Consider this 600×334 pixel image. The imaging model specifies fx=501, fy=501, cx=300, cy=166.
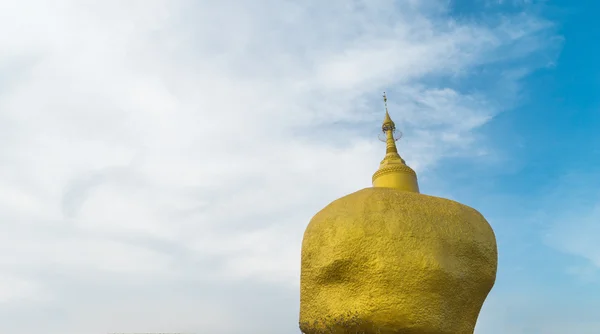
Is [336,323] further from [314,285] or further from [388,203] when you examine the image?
[388,203]

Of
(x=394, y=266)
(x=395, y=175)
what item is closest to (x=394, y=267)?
(x=394, y=266)

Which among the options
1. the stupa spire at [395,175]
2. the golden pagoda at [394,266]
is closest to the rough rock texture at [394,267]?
the golden pagoda at [394,266]

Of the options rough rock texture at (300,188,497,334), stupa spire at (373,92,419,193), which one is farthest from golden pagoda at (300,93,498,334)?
stupa spire at (373,92,419,193)

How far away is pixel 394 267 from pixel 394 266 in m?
0.02

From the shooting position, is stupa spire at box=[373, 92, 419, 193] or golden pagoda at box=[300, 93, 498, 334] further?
stupa spire at box=[373, 92, 419, 193]

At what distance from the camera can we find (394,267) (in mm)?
10391

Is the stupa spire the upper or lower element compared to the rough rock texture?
upper

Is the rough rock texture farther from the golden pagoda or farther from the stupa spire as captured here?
the stupa spire

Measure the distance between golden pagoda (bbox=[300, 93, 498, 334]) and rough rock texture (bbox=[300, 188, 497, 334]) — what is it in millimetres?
21

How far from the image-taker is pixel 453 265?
10.7m

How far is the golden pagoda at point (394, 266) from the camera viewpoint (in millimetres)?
10312

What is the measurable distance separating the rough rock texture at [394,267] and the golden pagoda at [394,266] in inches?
0.8

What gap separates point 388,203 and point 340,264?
5.87 feet

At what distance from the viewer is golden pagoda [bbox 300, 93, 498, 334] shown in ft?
33.8
